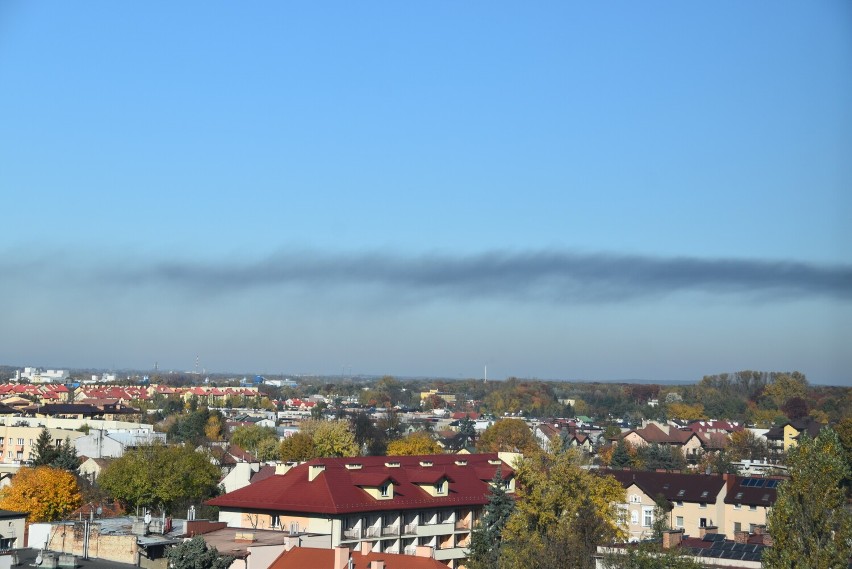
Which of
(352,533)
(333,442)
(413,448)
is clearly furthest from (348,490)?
(413,448)

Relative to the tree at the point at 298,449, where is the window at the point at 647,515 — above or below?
below

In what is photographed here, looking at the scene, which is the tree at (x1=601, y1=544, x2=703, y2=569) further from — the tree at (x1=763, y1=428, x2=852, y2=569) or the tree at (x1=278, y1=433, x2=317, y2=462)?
the tree at (x1=278, y1=433, x2=317, y2=462)

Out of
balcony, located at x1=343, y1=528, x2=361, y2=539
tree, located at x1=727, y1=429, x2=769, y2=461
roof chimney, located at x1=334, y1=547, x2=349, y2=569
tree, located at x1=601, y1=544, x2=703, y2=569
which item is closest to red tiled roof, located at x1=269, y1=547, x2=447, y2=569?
roof chimney, located at x1=334, y1=547, x2=349, y2=569

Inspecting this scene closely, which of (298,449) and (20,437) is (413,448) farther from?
(20,437)

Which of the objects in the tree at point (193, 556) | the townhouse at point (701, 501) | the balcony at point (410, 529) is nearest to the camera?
the tree at point (193, 556)

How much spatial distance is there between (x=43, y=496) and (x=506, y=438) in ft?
165

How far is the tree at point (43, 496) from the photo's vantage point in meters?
52.8

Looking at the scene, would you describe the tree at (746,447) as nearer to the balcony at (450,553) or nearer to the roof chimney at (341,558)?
the balcony at (450,553)

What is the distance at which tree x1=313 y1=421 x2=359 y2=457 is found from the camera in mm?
77000

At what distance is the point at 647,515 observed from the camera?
56.1 metres

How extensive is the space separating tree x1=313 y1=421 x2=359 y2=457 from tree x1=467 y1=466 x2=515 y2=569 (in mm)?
35929

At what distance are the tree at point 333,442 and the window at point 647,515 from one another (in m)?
25.9

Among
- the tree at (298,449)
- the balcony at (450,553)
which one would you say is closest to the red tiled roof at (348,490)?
the balcony at (450,553)

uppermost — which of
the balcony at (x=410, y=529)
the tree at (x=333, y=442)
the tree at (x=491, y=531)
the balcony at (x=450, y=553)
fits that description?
the tree at (x=333, y=442)
